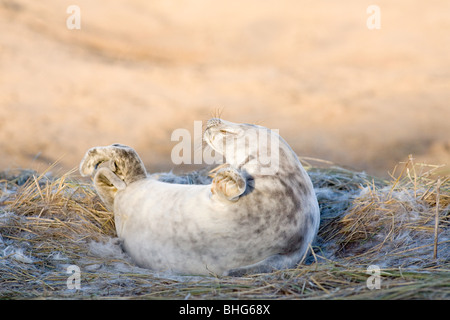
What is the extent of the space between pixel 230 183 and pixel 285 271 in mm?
603


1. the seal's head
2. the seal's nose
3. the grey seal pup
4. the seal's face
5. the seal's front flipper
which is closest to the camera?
the seal's front flipper

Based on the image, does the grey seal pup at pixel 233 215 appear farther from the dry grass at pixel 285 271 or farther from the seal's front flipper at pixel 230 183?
the dry grass at pixel 285 271

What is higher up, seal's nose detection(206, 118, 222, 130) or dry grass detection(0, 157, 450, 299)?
seal's nose detection(206, 118, 222, 130)

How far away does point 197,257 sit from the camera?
2.88m

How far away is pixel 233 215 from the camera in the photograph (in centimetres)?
282

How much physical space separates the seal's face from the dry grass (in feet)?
2.31

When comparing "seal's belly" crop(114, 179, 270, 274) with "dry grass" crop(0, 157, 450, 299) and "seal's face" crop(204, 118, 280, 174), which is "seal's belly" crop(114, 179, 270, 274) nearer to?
"dry grass" crop(0, 157, 450, 299)

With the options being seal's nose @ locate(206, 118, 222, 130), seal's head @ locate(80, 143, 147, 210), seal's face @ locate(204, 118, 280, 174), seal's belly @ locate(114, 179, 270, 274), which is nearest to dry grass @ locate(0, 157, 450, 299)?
seal's belly @ locate(114, 179, 270, 274)

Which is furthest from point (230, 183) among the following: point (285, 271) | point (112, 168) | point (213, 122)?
point (112, 168)

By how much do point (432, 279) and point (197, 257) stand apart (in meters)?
1.36

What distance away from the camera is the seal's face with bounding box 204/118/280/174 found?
3.02 m

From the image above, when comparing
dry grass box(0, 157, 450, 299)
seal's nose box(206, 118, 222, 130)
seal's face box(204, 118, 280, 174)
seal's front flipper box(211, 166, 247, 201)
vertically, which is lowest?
dry grass box(0, 157, 450, 299)
